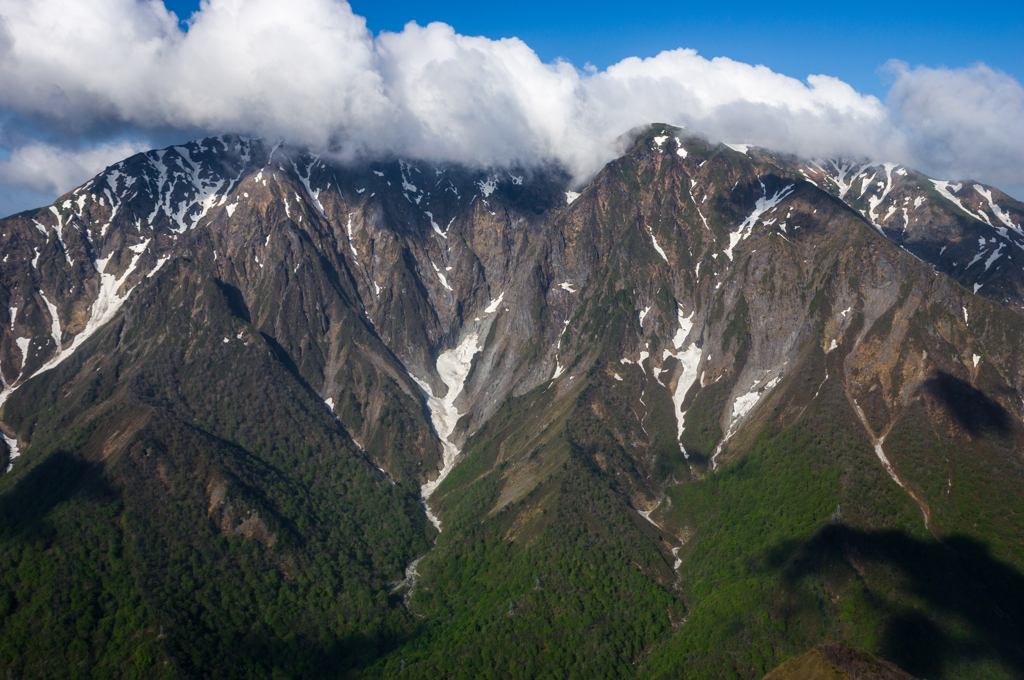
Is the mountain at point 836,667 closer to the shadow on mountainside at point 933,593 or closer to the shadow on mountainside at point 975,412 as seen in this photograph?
the shadow on mountainside at point 933,593

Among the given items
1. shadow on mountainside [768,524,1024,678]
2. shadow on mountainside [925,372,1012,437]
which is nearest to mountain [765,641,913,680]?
shadow on mountainside [768,524,1024,678]

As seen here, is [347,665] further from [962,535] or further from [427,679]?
[962,535]

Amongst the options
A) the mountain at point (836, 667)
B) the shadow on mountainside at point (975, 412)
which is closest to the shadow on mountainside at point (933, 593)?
the shadow on mountainside at point (975, 412)

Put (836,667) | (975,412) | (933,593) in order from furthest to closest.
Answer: (975,412)
(933,593)
(836,667)

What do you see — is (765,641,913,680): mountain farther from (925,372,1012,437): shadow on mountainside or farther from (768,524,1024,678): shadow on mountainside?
(925,372,1012,437): shadow on mountainside

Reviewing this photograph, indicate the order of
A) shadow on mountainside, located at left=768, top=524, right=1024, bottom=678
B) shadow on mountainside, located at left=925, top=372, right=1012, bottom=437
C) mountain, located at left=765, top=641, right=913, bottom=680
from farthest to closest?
shadow on mountainside, located at left=925, top=372, right=1012, bottom=437 → shadow on mountainside, located at left=768, top=524, right=1024, bottom=678 → mountain, located at left=765, top=641, right=913, bottom=680

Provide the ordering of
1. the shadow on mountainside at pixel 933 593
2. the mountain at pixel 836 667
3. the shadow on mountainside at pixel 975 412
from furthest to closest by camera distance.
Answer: the shadow on mountainside at pixel 975 412
the shadow on mountainside at pixel 933 593
the mountain at pixel 836 667

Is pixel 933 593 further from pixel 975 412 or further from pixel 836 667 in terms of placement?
pixel 836 667

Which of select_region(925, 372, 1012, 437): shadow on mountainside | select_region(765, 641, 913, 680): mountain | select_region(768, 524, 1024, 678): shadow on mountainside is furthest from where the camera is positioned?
select_region(925, 372, 1012, 437): shadow on mountainside

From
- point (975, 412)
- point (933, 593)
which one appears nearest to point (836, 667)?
point (933, 593)
